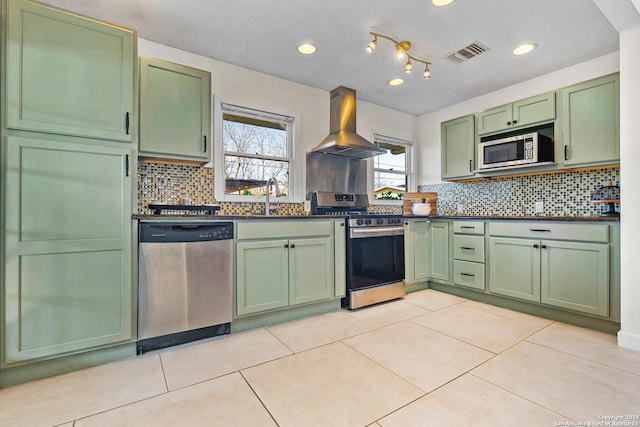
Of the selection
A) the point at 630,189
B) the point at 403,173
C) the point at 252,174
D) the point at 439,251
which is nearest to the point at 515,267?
the point at 439,251

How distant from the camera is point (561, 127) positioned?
9.87 ft

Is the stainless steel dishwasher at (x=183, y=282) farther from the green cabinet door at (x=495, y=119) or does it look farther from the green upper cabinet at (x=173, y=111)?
the green cabinet door at (x=495, y=119)

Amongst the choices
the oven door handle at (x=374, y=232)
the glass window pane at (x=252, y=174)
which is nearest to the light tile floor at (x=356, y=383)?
the oven door handle at (x=374, y=232)

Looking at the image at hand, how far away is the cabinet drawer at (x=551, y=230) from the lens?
243cm

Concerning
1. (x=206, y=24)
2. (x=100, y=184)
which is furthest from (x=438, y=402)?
(x=206, y=24)

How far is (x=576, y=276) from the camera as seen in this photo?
2543 mm

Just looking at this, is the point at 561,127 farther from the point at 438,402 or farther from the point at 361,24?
the point at 438,402

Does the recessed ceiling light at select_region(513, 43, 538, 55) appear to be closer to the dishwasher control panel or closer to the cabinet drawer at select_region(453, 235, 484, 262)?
the cabinet drawer at select_region(453, 235, 484, 262)

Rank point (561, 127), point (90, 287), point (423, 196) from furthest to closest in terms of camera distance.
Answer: point (423, 196)
point (561, 127)
point (90, 287)

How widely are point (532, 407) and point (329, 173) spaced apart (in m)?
2.83

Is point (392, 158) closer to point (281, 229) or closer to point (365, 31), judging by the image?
point (365, 31)

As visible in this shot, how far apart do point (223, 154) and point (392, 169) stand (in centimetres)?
248

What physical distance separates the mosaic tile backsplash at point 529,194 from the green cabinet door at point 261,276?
275 cm

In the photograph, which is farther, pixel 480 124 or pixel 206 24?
pixel 480 124
